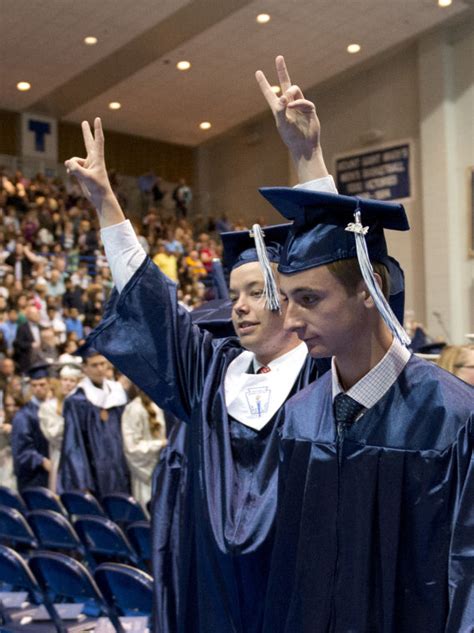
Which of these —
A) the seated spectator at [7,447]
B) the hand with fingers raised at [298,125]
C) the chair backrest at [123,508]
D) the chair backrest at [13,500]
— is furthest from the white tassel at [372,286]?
the seated spectator at [7,447]

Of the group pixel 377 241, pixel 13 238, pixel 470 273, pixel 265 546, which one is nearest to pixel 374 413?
pixel 377 241

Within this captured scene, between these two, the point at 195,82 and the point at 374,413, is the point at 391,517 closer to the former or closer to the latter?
the point at 374,413

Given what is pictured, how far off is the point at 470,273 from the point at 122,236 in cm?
1504

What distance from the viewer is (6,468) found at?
334 inches

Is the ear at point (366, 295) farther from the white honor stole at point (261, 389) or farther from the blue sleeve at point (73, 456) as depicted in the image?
the blue sleeve at point (73, 456)

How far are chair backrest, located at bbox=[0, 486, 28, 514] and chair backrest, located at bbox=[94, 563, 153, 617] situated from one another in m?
2.48

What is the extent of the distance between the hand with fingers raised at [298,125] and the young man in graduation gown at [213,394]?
1 centimetres

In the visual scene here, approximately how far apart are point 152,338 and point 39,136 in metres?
19.1

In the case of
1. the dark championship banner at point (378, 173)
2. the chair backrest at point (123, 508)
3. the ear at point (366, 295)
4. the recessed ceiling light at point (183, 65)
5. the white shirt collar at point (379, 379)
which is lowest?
the chair backrest at point (123, 508)

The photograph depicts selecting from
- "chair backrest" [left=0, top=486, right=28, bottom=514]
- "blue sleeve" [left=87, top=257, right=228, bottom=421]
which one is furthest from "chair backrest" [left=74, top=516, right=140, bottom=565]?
"blue sleeve" [left=87, top=257, right=228, bottom=421]

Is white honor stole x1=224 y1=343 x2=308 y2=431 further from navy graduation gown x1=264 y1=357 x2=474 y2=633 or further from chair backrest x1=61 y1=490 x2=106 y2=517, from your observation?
chair backrest x1=61 y1=490 x2=106 y2=517

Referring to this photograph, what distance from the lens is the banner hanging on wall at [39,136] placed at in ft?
67.2

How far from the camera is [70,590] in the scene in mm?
4203

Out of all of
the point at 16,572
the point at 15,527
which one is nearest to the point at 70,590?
the point at 16,572
